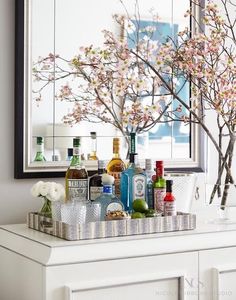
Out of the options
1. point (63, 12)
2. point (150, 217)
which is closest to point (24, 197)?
point (150, 217)

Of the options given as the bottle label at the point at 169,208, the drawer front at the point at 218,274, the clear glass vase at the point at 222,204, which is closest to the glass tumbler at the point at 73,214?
the bottle label at the point at 169,208

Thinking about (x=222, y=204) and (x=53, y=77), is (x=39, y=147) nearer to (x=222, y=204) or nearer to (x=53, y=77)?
(x=53, y=77)

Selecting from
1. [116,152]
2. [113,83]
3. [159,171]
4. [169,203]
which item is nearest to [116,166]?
[116,152]

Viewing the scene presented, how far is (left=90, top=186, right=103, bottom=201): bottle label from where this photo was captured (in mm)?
2553

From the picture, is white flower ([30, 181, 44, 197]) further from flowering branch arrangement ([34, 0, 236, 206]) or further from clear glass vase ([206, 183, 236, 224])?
clear glass vase ([206, 183, 236, 224])

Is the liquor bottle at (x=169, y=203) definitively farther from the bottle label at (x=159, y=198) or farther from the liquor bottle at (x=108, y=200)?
the liquor bottle at (x=108, y=200)

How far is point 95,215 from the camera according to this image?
239 centimetres

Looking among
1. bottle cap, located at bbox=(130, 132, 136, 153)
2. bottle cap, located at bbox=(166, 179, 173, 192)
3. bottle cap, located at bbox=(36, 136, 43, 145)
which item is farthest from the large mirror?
bottle cap, located at bbox=(166, 179, 173, 192)

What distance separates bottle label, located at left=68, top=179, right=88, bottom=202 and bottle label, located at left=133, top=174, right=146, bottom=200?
0.20 meters

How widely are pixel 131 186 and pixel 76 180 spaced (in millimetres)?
220

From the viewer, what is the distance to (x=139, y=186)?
256 centimetres

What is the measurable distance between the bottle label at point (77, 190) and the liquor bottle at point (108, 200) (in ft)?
0.27

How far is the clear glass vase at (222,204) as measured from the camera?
280 centimetres

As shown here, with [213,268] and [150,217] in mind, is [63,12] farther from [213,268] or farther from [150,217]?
[213,268]
